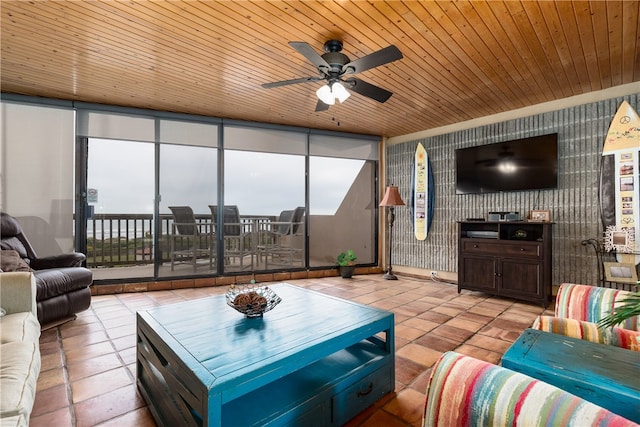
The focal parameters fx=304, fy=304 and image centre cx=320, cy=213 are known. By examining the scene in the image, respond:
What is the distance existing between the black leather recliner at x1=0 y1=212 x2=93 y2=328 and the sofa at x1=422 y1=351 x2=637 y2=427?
10.4 ft

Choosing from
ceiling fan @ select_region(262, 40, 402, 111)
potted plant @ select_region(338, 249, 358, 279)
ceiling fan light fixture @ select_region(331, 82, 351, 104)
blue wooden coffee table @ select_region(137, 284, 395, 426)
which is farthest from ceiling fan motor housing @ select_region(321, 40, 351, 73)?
potted plant @ select_region(338, 249, 358, 279)

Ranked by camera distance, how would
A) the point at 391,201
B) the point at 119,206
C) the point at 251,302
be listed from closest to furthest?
the point at 251,302 < the point at 119,206 < the point at 391,201

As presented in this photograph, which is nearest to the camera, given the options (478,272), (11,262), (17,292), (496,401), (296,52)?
(496,401)

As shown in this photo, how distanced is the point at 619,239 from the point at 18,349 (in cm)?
499

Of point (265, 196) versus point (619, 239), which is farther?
point (265, 196)

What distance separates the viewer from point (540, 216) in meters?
3.88

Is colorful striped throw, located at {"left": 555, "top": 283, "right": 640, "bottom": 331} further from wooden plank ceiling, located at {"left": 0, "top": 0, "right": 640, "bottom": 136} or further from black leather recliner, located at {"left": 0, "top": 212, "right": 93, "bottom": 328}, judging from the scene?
black leather recliner, located at {"left": 0, "top": 212, "right": 93, "bottom": 328}

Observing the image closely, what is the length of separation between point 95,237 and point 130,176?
3.09 ft

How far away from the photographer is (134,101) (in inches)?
154

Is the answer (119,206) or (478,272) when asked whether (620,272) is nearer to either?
(478,272)

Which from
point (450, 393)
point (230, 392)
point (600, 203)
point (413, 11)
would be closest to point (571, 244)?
point (600, 203)

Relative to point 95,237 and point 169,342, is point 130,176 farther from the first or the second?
point 169,342

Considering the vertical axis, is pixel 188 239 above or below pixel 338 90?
below

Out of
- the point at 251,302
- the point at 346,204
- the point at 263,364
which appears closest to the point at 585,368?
the point at 263,364
